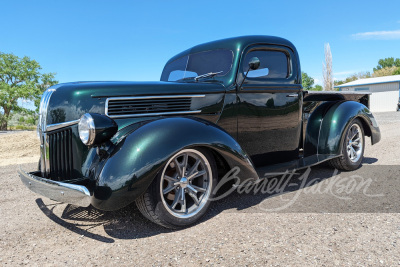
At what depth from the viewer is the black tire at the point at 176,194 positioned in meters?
2.55

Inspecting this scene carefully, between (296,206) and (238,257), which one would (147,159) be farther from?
(296,206)

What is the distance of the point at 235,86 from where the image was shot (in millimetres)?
3414

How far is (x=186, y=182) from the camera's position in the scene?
277 centimetres

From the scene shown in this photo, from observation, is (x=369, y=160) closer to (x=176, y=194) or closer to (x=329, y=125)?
(x=329, y=125)

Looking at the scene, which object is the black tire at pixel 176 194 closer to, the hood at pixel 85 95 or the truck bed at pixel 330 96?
the hood at pixel 85 95

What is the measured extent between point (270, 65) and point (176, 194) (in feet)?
7.03

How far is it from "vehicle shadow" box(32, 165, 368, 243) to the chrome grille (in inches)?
19.7

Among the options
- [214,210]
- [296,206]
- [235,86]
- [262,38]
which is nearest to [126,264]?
[214,210]

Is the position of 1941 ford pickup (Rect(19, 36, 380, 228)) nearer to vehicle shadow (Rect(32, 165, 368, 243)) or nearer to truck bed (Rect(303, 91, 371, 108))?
vehicle shadow (Rect(32, 165, 368, 243))

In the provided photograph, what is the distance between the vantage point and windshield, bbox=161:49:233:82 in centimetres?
358

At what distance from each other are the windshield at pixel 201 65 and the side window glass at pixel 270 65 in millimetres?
259

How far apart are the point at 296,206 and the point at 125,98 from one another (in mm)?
2089


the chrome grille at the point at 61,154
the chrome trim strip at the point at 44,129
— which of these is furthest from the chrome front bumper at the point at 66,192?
the chrome trim strip at the point at 44,129

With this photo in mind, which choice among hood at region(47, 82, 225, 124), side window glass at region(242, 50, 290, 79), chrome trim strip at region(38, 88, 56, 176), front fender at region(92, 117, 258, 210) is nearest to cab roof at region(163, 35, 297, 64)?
side window glass at region(242, 50, 290, 79)
